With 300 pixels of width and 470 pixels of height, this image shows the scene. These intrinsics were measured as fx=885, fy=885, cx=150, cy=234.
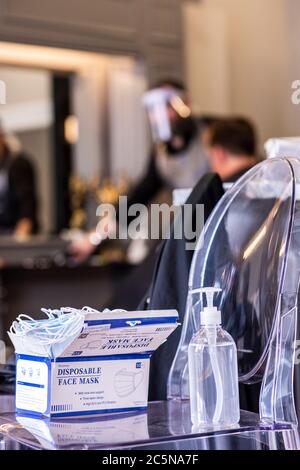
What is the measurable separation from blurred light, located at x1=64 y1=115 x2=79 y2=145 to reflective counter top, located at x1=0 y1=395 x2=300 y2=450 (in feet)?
16.5

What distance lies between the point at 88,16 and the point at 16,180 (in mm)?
1214

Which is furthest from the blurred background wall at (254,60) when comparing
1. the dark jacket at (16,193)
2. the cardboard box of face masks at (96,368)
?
the cardboard box of face masks at (96,368)

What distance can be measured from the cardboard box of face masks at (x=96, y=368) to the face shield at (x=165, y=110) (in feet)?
11.4

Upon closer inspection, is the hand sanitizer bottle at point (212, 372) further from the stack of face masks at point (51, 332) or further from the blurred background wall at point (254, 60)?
the blurred background wall at point (254, 60)

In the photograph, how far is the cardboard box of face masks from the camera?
120 centimetres

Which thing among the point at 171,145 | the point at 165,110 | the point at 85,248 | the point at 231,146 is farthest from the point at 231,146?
A: the point at 165,110

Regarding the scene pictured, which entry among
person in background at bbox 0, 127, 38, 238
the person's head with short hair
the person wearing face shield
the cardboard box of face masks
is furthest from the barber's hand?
the cardboard box of face masks

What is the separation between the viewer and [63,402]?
1.22 meters

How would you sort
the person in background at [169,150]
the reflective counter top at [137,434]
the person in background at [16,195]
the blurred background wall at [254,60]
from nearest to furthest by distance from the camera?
the reflective counter top at [137,434] < the person in background at [169,150] < the person in background at [16,195] < the blurred background wall at [254,60]

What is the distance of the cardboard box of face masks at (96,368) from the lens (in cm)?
120

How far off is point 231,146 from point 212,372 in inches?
84.2

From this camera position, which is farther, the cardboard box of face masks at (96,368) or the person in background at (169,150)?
the person in background at (169,150)

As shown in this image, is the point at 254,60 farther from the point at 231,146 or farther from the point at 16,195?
the point at 231,146

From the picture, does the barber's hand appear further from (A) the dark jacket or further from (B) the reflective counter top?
(B) the reflective counter top
